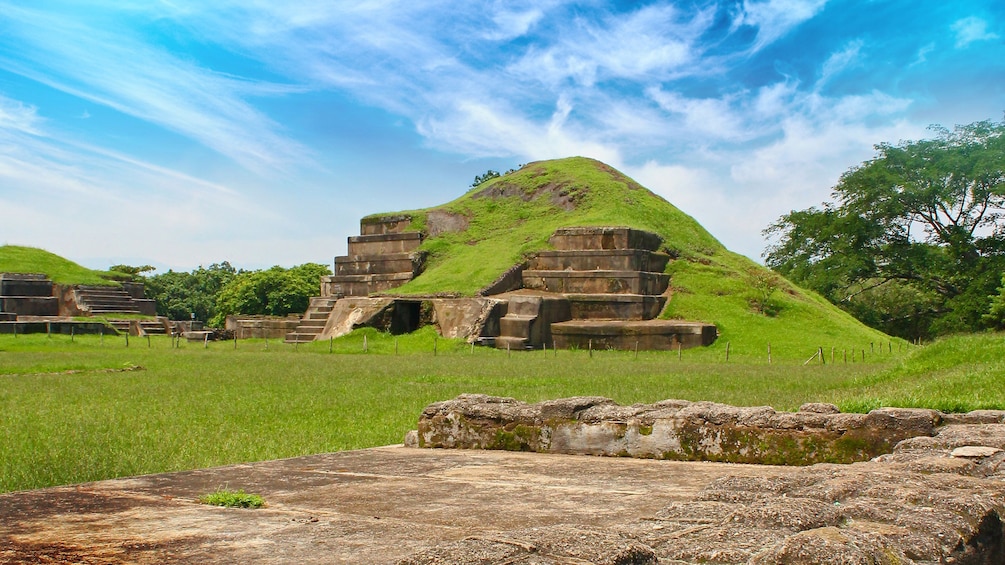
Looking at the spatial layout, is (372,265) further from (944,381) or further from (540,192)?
(944,381)

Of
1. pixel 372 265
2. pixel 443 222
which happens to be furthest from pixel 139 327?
pixel 443 222

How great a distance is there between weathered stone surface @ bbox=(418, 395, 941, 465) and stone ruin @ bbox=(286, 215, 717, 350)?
1942cm

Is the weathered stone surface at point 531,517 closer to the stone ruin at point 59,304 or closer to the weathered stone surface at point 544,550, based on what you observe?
the weathered stone surface at point 544,550

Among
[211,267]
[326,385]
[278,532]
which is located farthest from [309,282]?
[278,532]

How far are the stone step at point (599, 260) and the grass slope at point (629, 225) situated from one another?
2.44 ft

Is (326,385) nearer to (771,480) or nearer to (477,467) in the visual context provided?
(477,467)

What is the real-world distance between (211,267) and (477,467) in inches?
2825

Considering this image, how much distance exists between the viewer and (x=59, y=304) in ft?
118

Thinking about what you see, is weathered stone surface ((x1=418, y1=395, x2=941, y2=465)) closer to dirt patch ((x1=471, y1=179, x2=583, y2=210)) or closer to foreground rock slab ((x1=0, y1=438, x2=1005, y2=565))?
foreground rock slab ((x1=0, y1=438, x2=1005, y2=565))

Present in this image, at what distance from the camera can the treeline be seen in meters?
54.9

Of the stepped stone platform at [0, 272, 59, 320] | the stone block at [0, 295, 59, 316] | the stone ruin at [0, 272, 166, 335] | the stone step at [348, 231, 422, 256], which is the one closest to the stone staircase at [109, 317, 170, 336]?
the stone ruin at [0, 272, 166, 335]

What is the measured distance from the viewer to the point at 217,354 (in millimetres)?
23188

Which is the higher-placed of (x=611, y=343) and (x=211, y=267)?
(x=211, y=267)

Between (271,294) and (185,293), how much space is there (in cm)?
1510
